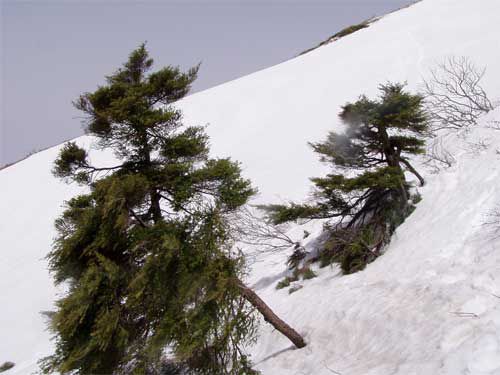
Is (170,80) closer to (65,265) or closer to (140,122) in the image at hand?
(140,122)

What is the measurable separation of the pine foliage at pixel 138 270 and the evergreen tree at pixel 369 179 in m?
3.54

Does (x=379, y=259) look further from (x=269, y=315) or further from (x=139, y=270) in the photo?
(x=139, y=270)

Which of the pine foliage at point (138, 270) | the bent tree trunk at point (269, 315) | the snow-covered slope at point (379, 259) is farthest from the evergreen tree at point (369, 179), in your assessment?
the pine foliage at point (138, 270)

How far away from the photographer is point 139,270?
197 inches

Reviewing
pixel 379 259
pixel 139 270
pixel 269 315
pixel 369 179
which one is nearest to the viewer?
pixel 139 270

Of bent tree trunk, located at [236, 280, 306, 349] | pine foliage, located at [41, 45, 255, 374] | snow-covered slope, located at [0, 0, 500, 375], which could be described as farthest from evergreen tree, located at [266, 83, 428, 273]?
pine foliage, located at [41, 45, 255, 374]

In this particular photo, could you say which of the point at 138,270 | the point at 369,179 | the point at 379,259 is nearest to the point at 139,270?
the point at 138,270

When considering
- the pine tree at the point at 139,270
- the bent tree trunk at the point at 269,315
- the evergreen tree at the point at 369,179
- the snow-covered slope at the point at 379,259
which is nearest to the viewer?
the snow-covered slope at the point at 379,259

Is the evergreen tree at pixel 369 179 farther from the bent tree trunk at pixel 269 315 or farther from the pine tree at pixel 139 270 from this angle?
the pine tree at pixel 139 270

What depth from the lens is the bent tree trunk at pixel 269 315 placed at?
5359mm

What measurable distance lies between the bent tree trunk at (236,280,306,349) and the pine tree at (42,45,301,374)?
6 centimetres

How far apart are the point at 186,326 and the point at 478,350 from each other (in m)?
3.49

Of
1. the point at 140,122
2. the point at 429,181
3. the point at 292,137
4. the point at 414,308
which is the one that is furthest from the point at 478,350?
the point at 292,137

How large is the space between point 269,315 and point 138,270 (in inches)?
86.9
